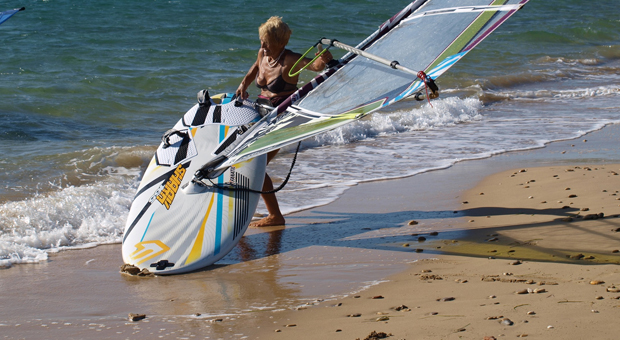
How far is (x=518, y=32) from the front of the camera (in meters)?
21.8

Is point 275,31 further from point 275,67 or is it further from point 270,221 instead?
point 270,221

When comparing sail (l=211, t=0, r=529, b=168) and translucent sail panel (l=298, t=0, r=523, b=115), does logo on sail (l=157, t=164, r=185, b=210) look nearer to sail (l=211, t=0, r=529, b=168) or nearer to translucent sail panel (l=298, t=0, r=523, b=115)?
sail (l=211, t=0, r=529, b=168)

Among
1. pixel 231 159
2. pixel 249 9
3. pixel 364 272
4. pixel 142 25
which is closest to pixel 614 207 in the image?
pixel 364 272

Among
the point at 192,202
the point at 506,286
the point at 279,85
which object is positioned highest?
the point at 279,85

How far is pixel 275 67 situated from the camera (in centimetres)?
495

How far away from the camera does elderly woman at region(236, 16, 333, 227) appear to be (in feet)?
15.7

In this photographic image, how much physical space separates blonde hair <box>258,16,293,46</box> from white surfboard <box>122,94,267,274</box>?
0.53m

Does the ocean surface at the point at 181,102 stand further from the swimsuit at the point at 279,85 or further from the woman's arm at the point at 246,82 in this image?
the swimsuit at the point at 279,85

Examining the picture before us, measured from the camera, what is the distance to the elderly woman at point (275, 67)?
4.80 meters

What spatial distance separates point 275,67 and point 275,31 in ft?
0.90

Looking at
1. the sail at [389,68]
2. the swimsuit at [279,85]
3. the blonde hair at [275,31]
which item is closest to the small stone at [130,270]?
the sail at [389,68]

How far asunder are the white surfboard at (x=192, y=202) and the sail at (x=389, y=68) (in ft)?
0.93

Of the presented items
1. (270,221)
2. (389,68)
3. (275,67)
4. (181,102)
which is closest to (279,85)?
(275,67)

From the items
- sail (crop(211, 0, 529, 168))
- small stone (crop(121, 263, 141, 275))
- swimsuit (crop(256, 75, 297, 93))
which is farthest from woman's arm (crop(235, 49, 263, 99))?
small stone (crop(121, 263, 141, 275))
